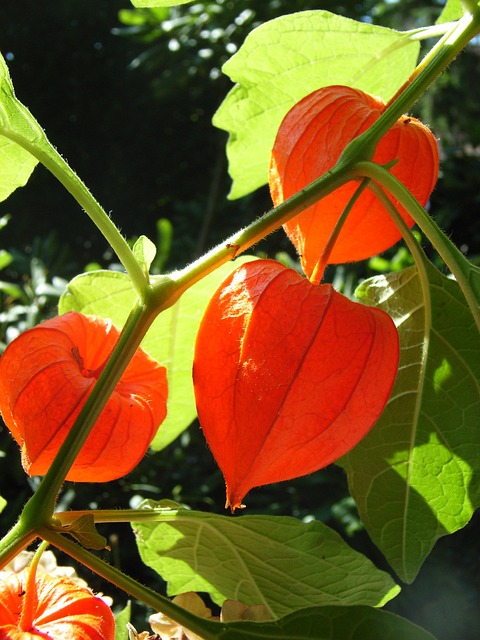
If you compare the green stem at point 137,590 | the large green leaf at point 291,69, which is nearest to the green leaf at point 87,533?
the green stem at point 137,590

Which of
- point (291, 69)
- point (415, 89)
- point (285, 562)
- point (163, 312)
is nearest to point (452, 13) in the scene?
point (291, 69)

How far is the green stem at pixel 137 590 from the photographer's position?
0.40 meters

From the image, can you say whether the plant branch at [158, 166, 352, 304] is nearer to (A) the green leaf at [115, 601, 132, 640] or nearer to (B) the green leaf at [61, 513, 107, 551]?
(B) the green leaf at [61, 513, 107, 551]

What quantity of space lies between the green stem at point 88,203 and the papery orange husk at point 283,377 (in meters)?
0.05

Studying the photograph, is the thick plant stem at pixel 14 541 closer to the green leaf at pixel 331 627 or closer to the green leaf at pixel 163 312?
the green leaf at pixel 331 627

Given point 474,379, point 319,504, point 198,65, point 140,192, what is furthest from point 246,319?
point 140,192

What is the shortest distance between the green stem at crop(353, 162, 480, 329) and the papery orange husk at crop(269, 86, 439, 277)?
2.6 inches

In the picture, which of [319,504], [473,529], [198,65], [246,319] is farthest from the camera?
[198,65]

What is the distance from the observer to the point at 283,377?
401 mm

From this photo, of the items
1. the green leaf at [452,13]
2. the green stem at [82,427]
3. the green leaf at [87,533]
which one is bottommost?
the green leaf at [87,533]

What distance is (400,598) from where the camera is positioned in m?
2.46

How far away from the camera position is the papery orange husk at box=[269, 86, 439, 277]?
521 mm

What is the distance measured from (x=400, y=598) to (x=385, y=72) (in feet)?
6.89

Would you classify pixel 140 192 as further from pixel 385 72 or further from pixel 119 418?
pixel 119 418
